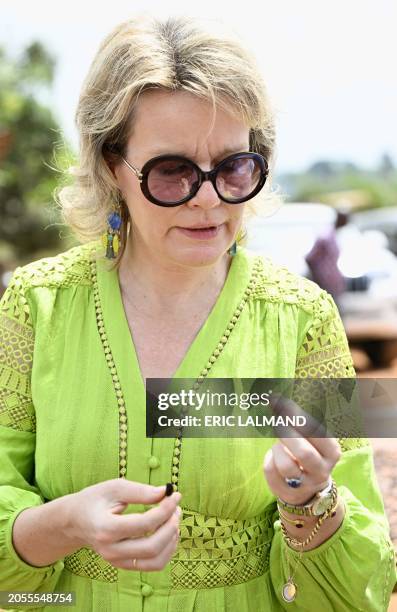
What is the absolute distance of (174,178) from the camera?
6.44 ft

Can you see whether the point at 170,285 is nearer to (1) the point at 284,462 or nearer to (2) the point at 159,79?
(2) the point at 159,79

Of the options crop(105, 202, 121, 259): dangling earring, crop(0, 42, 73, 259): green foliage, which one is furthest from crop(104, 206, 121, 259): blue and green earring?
crop(0, 42, 73, 259): green foliage

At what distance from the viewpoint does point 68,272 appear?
2219 millimetres

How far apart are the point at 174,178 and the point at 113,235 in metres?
0.34

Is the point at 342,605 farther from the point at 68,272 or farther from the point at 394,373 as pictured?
the point at 394,373

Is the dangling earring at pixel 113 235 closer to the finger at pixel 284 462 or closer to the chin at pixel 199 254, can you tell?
the chin at pixel 199 254

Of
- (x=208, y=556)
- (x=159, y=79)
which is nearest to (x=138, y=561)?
(x=208, y=556)

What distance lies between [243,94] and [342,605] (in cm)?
116

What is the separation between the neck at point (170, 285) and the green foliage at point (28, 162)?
21104mm

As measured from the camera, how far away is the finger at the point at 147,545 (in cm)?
160

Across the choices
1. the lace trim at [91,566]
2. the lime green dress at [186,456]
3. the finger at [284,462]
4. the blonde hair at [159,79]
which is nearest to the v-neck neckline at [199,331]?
the lime green dress at [186,456]

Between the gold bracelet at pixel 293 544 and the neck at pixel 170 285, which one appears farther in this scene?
the neck at pixel 170 285

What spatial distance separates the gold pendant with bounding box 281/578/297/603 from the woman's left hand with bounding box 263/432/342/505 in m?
0.42

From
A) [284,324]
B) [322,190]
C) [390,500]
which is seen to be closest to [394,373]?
[390,500]
